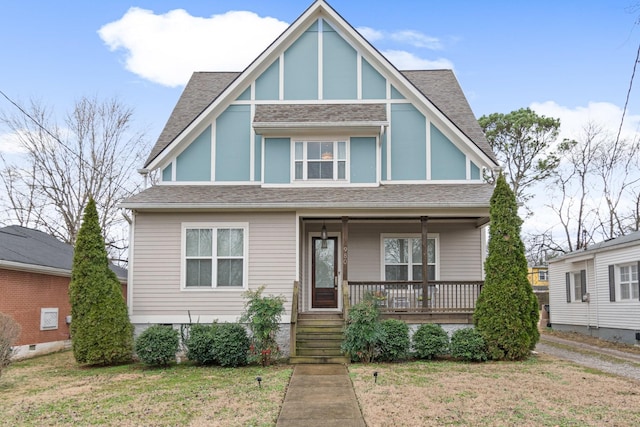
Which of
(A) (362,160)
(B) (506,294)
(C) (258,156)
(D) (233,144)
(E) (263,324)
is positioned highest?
(D) (233,144)

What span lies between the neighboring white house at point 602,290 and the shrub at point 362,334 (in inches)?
339

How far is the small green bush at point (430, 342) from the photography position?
43.0ft

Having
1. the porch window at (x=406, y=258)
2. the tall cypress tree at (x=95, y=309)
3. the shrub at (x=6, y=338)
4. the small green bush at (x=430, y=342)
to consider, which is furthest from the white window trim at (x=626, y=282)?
the shrub at (x=6, y=338)

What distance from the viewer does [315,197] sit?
1474cm

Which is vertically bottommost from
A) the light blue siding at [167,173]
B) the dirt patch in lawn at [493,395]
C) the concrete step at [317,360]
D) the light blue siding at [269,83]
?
the dirt patch in lawn at [493,395]

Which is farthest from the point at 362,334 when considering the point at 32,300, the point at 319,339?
the point at 32,300

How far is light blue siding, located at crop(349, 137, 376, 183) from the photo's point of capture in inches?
616

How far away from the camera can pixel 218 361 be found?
1302 centimetres

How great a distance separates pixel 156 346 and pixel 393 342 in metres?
4.98

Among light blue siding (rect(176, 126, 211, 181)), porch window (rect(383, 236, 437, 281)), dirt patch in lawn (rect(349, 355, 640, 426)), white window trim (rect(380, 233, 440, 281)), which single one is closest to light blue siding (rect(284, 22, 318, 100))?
light blue siding (rect(176, 126, 211, 181))

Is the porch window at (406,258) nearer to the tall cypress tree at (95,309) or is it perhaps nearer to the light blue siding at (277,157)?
the light blue siding at (277,157)

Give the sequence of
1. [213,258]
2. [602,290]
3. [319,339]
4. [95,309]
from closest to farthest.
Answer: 1. [95,309]
2. [319,339]
3. [213,258]
4. [602,290]

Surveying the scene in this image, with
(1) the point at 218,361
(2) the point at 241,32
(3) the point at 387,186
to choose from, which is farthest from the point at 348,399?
(2) the point at 241,32

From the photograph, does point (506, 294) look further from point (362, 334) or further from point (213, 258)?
point (213, 258)
